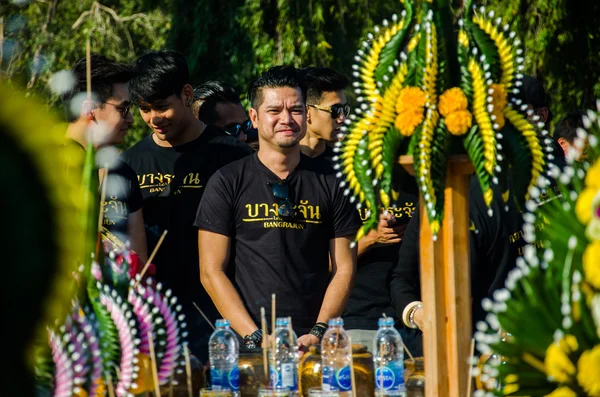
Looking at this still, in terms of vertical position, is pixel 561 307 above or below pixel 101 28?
below

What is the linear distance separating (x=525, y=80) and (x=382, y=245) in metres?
0.95

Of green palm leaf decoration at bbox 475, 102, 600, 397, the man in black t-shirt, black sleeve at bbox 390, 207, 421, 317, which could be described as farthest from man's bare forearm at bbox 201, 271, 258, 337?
green palm leaf decoration at bbox 475, 102, 600, 397

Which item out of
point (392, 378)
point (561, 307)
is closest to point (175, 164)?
point (392, 378)

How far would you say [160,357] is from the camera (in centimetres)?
245

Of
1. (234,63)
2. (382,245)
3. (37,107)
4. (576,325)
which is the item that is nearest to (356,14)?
(234,63)

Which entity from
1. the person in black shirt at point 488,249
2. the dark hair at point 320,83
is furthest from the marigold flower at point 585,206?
the dark hair at point 320,83

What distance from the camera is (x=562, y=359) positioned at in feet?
5.74

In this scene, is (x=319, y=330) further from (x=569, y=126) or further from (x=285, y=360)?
(x=569, y=126)

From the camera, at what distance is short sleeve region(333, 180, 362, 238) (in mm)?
3846

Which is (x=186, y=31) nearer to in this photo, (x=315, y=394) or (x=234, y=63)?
(x=234, y=63)

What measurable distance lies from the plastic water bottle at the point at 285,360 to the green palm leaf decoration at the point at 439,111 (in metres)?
0.45

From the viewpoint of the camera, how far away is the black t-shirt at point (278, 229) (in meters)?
3.74

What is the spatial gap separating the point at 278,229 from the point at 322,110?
45.3 inches

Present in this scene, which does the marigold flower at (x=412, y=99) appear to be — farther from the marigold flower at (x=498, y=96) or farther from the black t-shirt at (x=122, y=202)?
the black t-shirt at (x=122, y=202)
